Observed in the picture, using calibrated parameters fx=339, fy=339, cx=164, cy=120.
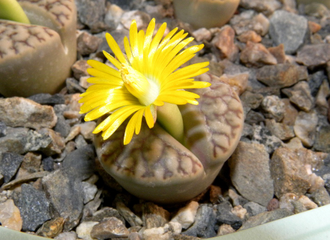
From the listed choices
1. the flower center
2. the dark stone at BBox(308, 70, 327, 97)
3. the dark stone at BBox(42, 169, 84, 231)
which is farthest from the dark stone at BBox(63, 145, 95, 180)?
the dark stone at BBox(308, 70, 327, 97)

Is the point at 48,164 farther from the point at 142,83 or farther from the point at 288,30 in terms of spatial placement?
the point at 288,30

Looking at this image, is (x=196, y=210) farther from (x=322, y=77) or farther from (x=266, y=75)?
(x=322, y=77)

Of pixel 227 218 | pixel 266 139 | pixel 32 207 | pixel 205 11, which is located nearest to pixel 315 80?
pixel 266 139

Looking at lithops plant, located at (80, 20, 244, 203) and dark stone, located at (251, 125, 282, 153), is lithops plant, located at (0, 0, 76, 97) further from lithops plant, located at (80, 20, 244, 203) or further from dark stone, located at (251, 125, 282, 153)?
dark stone, located at (251, 125, 282, 153)

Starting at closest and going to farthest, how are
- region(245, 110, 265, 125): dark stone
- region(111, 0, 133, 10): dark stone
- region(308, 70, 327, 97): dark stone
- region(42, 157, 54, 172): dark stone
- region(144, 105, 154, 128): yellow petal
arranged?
region(144, 105, 154, 128): yellow petal, region(42, 157, 54, 172): dark stone, region(245, 110, 265, 125): dark stone, region(308, 70, 327, 97): dark stone, region(111, 0, 133, 10): dark stone

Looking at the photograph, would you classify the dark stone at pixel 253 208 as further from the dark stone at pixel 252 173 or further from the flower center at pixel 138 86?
the flower center at pixel 138 86

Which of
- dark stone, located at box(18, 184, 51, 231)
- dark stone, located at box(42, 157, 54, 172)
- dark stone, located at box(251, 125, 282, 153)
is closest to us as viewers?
dark stone, located at box(18, 184, 51, 231)

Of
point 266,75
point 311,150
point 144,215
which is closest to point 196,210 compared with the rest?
point 144,215
